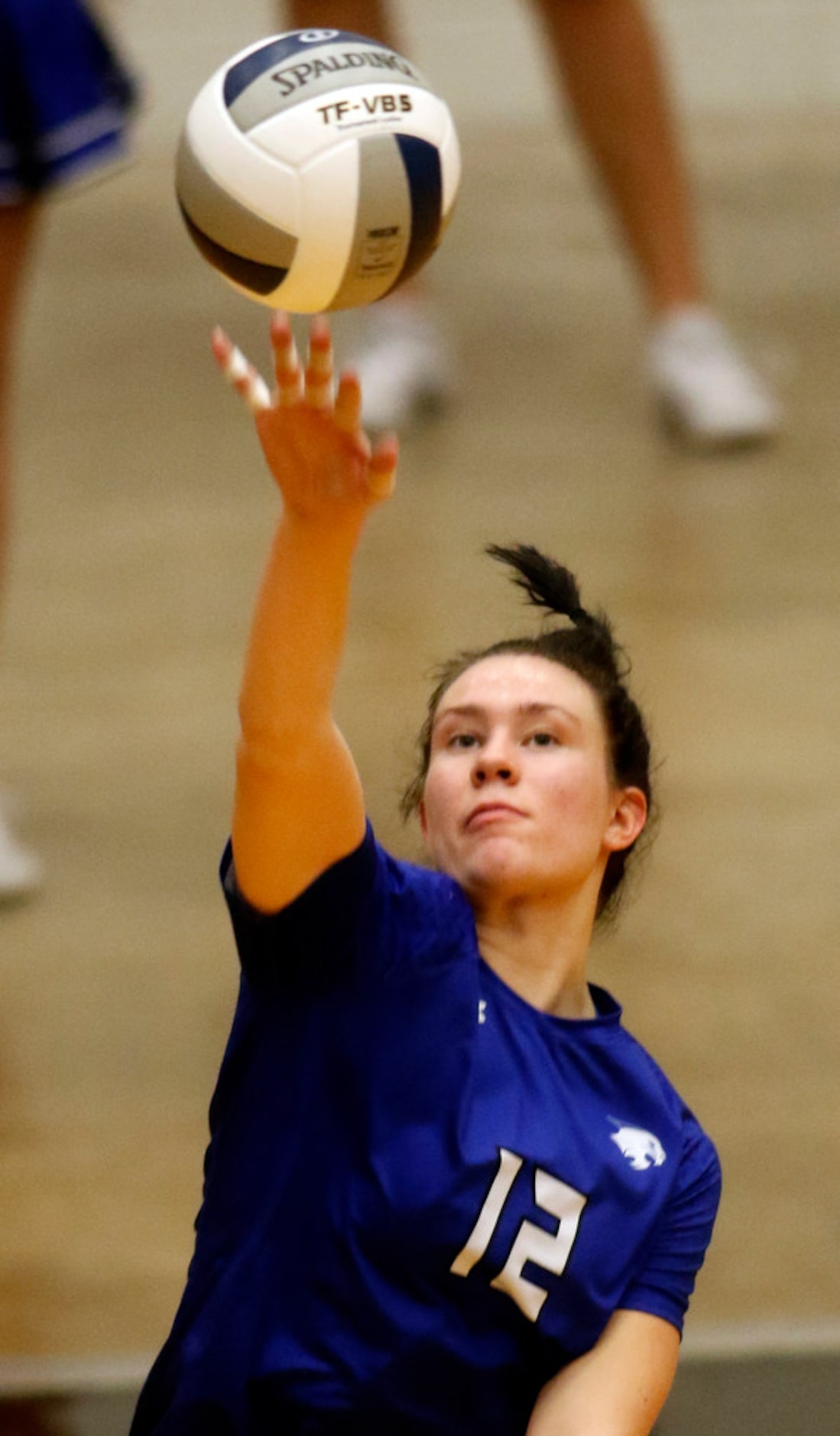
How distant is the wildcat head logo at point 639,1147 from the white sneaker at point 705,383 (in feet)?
7.83

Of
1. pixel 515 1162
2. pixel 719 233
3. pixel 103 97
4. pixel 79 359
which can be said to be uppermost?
pixel 103 97

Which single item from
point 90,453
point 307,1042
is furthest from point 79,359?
point 307,1042

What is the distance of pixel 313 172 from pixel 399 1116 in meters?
0.65

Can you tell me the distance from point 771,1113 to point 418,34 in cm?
409

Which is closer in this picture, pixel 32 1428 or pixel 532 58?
pixel 32 1428

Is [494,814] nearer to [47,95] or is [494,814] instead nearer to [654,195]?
[47,95]

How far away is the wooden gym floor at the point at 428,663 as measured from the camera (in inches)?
81.2

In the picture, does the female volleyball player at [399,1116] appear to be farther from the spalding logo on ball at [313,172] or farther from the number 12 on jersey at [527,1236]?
the spalding logo on ball at [313,172]

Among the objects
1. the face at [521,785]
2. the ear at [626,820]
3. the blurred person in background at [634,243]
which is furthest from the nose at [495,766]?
the blurred person in background at [634,243]

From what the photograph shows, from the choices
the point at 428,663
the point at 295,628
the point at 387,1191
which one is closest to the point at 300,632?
the point at 295,628

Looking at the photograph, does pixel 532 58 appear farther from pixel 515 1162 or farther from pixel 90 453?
pixel 515 1162

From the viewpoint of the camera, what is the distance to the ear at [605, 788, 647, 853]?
152 centimetres

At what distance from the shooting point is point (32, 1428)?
1763mm

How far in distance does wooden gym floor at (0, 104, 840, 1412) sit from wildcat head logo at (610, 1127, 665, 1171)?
21.4 inches
